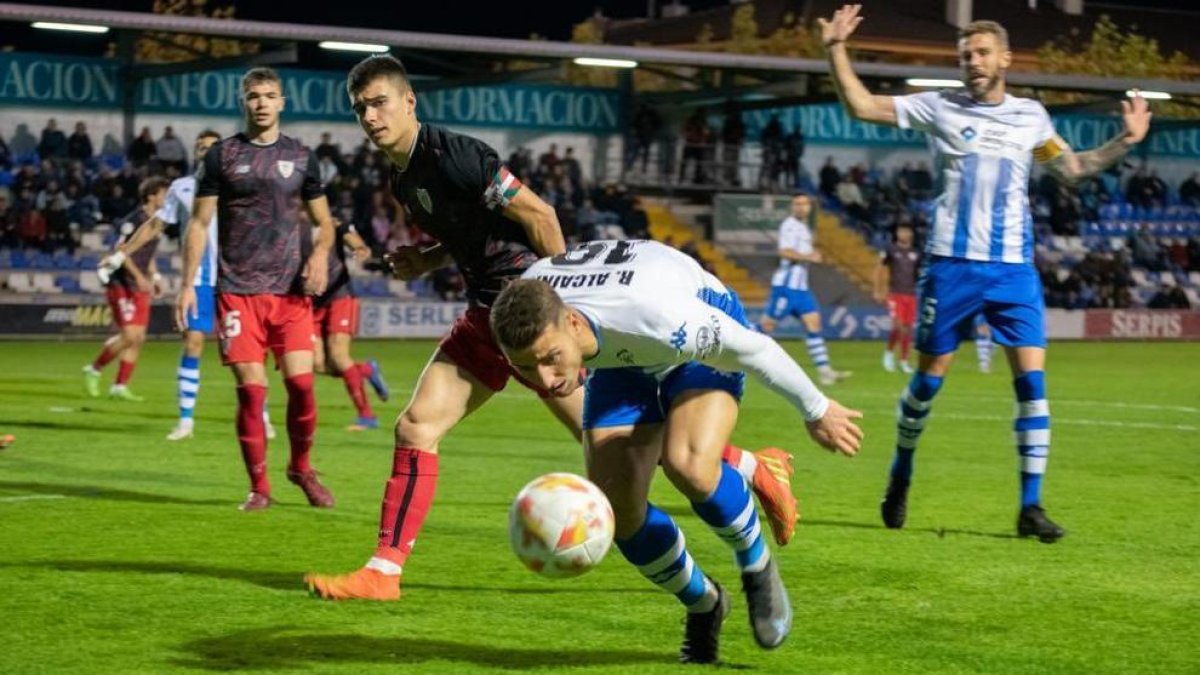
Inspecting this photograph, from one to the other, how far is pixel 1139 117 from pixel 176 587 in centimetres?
521

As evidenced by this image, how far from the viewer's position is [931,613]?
6.85 meters

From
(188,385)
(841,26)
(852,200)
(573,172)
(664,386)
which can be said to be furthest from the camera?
(852,200)

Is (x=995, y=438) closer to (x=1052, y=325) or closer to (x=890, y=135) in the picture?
(x=1052, y=325)

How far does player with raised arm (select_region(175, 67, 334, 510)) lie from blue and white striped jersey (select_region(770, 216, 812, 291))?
1262 centimetres

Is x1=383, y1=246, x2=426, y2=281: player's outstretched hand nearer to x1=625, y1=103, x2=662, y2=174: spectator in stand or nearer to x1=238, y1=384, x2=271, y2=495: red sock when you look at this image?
x1=238, y1=384, x2=271, y2=495: red sock

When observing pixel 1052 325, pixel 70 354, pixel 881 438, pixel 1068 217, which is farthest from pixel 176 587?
pixel 1068 217

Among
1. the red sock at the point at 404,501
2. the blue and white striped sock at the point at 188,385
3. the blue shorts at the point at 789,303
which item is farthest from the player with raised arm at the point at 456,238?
the blue shorts at the point at 789,303

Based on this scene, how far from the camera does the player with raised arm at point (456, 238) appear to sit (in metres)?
7.04

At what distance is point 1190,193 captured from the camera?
4812cm

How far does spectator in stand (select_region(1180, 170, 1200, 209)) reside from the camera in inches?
1893

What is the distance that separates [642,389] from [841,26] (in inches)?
126

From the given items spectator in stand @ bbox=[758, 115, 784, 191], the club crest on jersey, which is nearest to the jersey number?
the club crest on jersey

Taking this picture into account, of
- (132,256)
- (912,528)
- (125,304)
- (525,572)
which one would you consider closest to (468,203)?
(525,572)

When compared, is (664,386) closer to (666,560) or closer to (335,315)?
(666,560)
